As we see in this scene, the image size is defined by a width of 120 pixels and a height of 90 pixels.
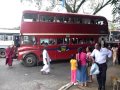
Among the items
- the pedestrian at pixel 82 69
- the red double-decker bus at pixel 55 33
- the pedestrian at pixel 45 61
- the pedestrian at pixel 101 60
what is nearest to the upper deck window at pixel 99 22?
the red double-decker bus at pixel 55 33

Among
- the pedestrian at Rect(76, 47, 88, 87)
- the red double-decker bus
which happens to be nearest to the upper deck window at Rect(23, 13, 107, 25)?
the red double-decker bus

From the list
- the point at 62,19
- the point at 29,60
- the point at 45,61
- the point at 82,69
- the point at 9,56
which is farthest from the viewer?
the point at 62,19

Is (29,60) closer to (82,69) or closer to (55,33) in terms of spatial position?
(55,33)

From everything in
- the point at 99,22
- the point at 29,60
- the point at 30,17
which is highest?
the point at 30,17

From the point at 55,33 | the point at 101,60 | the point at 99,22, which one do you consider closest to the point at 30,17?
the point at 55,33

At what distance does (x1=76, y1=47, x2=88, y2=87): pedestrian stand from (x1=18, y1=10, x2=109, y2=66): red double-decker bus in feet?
32.0

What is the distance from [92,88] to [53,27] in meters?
11.9

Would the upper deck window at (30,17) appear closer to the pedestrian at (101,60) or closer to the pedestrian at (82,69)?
the pedestrian at (82,69)

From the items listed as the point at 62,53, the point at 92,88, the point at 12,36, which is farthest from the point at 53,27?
the point at 92,88

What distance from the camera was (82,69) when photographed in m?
12.6

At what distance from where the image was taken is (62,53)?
78.4 feet

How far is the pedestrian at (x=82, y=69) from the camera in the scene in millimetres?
12406

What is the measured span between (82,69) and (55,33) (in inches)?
431

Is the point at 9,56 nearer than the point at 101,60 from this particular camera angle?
No
